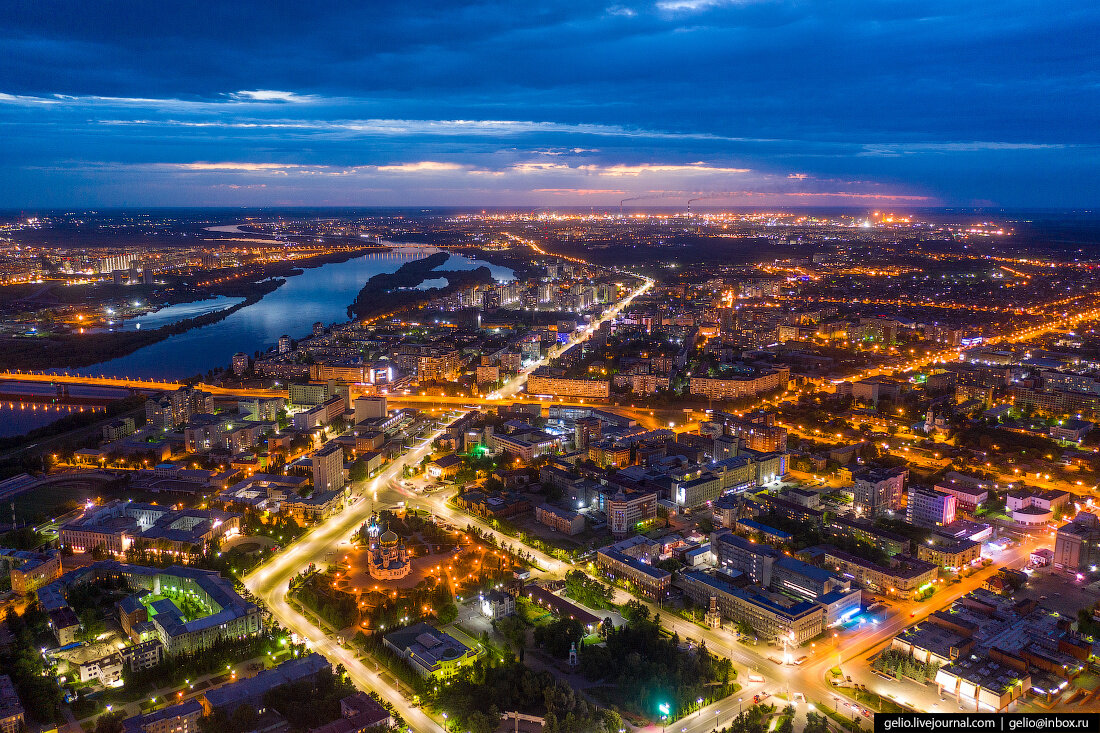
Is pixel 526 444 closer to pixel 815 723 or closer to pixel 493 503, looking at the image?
pixel 493 503

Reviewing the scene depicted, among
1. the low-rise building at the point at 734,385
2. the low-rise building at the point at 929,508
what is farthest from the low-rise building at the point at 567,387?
the low-rise building at the point at 929,508

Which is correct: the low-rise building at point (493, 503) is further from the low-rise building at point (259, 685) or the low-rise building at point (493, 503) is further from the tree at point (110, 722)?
the tree at point (110, 722)

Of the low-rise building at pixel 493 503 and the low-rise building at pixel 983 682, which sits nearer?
the low-rise building at pixel 983 682

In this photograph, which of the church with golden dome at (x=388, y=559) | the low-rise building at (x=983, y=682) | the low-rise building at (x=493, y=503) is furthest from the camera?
the low-rise building at (x=493, y=503)

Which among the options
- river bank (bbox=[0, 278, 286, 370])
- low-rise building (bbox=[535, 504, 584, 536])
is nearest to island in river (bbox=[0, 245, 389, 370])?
river bank (bbox=[0, 278, 286, 370])

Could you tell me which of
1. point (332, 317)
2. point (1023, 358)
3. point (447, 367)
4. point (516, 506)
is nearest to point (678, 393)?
point (447, 367)

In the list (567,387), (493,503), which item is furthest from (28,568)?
(567,387)

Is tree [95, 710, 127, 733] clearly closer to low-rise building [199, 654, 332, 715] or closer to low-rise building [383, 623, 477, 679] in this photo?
low-rise building [199, 654, 332, 715]

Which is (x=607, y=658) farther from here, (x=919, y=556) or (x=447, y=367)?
(x=447, y=367)

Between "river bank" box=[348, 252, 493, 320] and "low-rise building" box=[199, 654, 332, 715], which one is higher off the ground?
"river bank" box=[348, 252, 493, 320]
